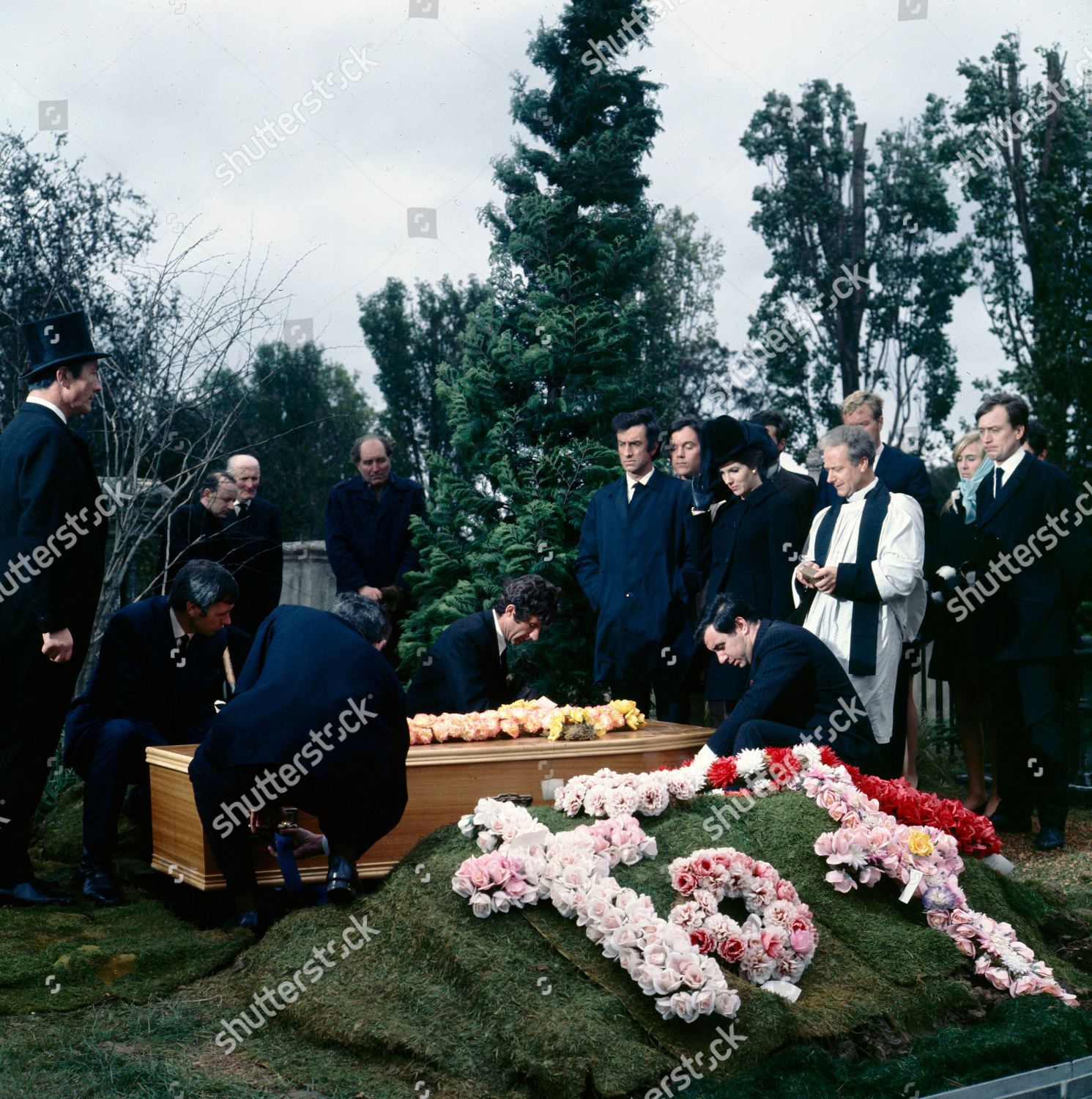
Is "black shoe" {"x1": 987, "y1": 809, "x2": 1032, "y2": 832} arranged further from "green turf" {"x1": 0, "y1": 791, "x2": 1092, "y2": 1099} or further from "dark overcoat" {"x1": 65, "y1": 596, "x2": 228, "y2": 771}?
"dark overcoat" {"x1": 65, "y1": 596, "x2": 228, "y2": 771}

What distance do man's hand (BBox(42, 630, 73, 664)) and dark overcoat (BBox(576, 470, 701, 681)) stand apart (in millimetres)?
2661

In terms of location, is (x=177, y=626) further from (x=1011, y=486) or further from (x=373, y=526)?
(x=1011, y=486)

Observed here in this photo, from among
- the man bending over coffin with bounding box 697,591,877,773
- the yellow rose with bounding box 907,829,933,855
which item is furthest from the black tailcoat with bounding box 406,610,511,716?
the yellow rose with bounding box 907,829,933,855

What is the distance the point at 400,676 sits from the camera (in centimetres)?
794

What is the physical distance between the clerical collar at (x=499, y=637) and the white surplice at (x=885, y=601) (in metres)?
1.44

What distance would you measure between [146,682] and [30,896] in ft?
3.38

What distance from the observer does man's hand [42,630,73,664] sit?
4.84 metres

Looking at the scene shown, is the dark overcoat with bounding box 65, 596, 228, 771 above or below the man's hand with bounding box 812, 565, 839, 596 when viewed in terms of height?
below

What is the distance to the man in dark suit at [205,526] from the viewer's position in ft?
22.8

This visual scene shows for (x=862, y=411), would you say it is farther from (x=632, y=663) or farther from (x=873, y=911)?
(x=873, y=911)

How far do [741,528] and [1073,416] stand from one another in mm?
10307

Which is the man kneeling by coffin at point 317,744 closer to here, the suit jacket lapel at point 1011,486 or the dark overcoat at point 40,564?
the dark overcoat at point 40,564

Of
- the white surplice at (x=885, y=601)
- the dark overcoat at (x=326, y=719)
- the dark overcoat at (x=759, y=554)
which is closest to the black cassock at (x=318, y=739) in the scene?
the dark overcoat at (x=326, y=719)

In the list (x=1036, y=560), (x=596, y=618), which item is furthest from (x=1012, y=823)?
(x=596, y=618)
